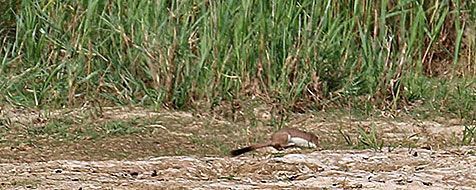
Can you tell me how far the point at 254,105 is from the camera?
195 inches

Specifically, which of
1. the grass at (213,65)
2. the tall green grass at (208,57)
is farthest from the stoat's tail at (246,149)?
the tall green grass at (208,57)

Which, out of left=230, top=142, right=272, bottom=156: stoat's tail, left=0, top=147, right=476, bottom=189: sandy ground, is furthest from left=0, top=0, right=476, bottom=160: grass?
left=0, top=147, right=476, bottom=189: sandy ground

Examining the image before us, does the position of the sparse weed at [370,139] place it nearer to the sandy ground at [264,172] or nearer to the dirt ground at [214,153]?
the dirt ground at [214,153]

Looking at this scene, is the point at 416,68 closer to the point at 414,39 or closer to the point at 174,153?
the point at 414,39

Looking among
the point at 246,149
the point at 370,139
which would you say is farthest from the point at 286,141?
the point at 370,139

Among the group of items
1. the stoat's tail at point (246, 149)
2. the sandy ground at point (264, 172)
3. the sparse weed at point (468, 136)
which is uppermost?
the sandy ground at point (264, 172)

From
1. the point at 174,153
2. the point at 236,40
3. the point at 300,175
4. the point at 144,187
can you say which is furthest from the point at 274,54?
the point at 144,187

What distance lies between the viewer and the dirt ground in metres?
3.51

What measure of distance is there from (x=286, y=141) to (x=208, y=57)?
967 millimetres

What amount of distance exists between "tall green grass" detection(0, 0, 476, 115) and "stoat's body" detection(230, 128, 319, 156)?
64 centimetres

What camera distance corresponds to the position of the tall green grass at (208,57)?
4969 millimetres

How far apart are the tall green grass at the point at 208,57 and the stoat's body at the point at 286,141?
636 millimetres

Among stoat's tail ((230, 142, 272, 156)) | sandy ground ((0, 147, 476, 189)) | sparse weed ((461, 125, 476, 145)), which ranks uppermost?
sandy ground ((0, 147, 476, 189))

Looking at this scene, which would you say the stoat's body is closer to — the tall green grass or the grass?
the grass
